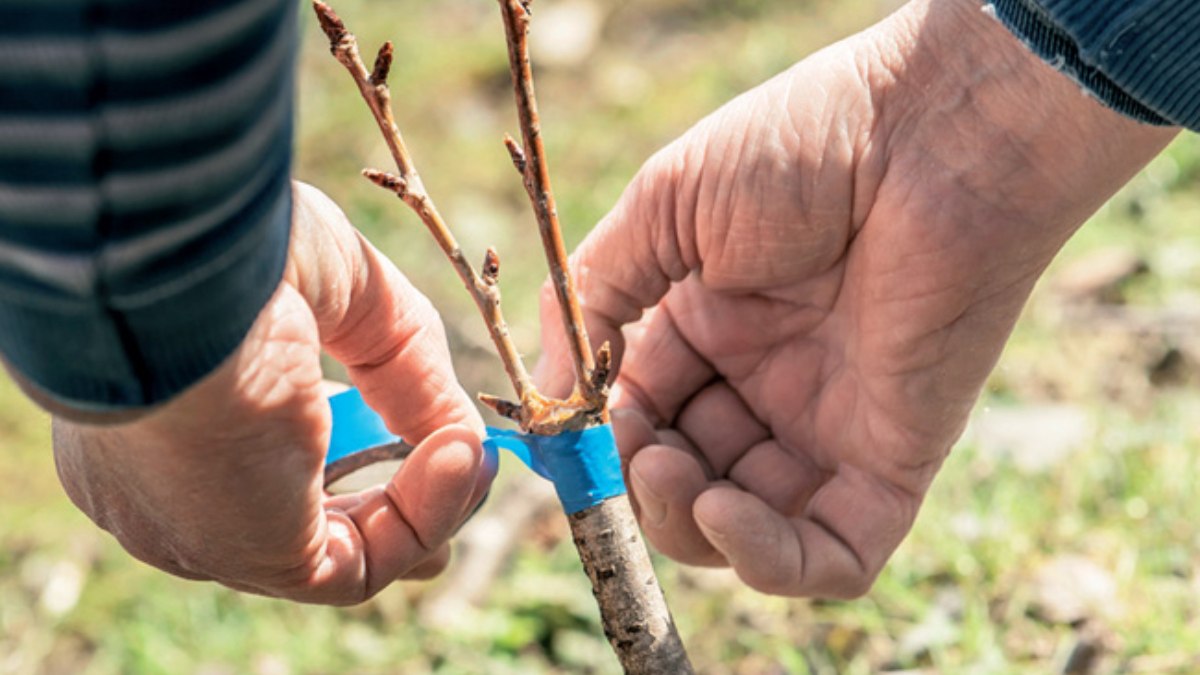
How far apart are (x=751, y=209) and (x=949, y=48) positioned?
373 mm

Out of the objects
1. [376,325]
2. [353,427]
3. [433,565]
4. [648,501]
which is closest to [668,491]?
[648,501]

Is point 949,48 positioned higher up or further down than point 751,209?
higher up

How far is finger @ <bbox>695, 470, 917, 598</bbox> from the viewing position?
2.01 meters

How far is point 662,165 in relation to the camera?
2156 millimetres

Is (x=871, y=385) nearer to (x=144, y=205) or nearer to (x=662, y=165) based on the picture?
(x=662, y=165)

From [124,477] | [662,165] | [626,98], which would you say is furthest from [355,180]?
[124,477]

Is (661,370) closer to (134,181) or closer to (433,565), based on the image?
(433,565)

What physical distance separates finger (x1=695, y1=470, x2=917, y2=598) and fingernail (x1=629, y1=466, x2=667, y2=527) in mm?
94

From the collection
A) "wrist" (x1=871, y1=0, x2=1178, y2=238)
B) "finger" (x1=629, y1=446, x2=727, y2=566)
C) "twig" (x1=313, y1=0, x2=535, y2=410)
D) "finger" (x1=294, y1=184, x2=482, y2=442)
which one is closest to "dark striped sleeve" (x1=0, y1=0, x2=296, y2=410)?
"finger" (x1=294, y1=184, x2=482, y2=442)

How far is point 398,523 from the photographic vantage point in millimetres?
1688

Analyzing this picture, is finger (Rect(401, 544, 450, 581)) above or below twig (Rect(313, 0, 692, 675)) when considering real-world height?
below

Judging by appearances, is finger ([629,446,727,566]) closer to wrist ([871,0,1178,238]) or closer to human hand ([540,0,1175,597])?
human hand ([540,0,1175,597])

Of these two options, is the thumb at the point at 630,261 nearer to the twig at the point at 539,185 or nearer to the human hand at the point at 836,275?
the human hand at the point at 836,275

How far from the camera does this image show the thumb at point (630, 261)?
2.16 m
